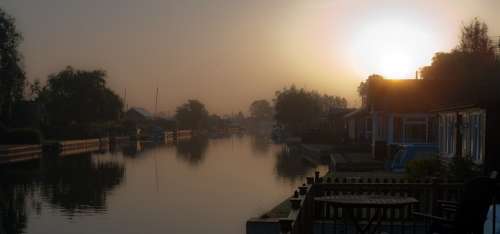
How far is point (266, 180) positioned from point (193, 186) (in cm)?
462

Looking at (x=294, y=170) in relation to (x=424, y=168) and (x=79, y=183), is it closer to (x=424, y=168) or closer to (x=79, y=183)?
(x=79, y=183)

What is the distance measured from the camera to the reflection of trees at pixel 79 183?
78.6 ft

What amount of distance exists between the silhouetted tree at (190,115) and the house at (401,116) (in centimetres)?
14247

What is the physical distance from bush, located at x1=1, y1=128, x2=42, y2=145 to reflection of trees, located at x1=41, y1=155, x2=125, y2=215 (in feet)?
40.3

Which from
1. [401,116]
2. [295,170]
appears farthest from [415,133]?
[295,170]

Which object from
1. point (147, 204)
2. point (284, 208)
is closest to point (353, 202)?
point (284, 208)

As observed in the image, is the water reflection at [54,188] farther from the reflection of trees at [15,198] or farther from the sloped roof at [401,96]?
the sloped roof at [401,96]

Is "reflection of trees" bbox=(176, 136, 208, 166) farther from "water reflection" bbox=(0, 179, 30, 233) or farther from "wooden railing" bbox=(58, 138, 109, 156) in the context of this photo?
"water reflection" bbox=(0, 179, 30, 233)

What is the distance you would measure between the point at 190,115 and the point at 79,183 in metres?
147

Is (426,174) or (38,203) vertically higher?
A: (426,174)

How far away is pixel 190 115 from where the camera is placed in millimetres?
179000

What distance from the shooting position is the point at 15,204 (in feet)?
77.9

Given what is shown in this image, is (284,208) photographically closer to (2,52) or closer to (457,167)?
(457,167)

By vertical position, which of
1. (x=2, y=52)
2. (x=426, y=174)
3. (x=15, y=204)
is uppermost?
(x=2, y=52)
